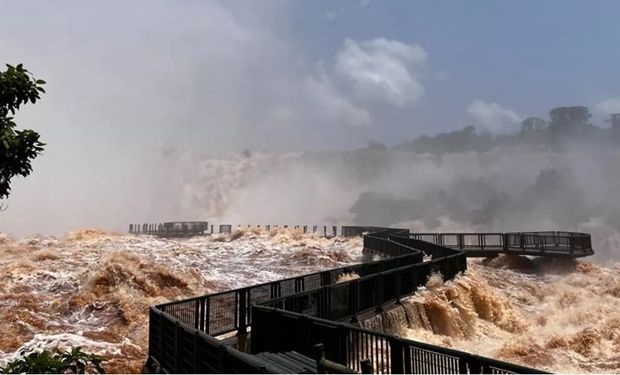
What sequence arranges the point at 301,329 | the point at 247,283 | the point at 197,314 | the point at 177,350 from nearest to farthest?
1. the point at 177,350
2. the point at 301,329
3. the point at 197,314
4. the point at 247,283

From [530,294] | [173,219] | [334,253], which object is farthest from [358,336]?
[173,219]

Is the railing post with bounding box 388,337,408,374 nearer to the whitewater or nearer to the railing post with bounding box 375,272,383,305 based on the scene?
the whitewater

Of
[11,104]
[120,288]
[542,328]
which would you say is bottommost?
[542,328]

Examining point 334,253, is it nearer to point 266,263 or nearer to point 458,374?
point 266,263

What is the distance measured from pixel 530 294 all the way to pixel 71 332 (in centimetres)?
2744

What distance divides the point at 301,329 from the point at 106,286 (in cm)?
1571

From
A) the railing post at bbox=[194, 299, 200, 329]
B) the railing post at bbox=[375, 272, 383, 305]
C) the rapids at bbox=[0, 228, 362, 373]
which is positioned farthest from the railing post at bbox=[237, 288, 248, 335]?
the railing post at bbox=[375, 272, 383, 305]

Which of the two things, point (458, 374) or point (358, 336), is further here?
point (358, 336)

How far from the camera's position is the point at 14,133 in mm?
6434

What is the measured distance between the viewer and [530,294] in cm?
3094

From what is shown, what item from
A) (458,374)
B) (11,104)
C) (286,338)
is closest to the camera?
(458,374)

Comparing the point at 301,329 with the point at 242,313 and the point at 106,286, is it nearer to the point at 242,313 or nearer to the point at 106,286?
the point at 242,313

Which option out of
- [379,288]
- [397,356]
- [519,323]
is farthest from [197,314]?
[519,323]

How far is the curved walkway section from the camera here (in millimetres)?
6430
